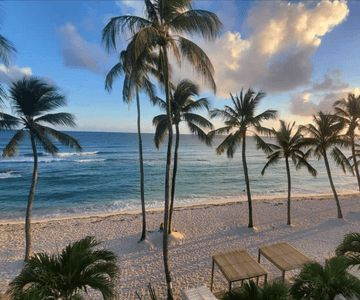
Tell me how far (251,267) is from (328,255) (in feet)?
17.0

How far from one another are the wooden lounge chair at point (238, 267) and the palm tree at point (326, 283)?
2324mm

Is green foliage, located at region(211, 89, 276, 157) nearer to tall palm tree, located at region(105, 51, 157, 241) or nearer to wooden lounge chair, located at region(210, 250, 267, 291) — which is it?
tall palm tree, located at region(105, 51, 157, 241)

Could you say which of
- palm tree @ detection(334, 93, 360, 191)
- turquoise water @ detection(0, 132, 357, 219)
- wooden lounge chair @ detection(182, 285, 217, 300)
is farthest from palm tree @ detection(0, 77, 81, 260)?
palm tree @ detection(334, 93, 360, 191)

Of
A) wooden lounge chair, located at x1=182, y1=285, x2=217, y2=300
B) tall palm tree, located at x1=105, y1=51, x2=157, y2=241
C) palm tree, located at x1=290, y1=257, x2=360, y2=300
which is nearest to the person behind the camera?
palm tree, located at x1=290, y1=257, x2=360, y2=300

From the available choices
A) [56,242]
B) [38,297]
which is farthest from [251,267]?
[56,242]

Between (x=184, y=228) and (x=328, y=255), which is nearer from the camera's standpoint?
(x=328, y=255)

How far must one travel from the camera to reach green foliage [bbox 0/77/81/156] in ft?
31.3

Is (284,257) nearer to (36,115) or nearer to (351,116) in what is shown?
(36,115)

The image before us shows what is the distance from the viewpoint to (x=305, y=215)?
1628 cm

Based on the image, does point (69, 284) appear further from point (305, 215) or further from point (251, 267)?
point (305, 215)

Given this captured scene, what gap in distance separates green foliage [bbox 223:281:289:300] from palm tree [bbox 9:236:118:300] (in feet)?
6.73

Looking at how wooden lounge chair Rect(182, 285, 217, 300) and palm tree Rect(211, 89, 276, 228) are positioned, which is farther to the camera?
palm tree Rect(211, 89, 276, 228)

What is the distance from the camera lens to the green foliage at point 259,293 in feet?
11.8

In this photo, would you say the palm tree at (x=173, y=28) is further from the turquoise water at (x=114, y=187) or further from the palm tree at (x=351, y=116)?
the turquoise water at (x=114, y=187)
